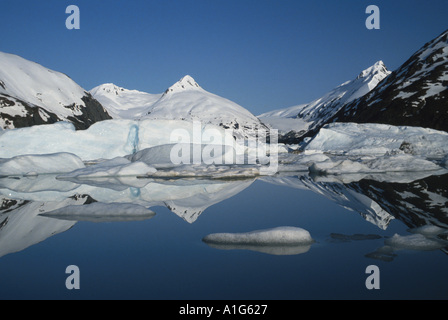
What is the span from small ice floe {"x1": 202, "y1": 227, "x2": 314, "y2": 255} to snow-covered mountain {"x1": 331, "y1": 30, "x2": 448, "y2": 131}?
5414 centimetres

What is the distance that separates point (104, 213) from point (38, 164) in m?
11.3

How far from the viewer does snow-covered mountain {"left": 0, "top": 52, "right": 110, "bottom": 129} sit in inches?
2405

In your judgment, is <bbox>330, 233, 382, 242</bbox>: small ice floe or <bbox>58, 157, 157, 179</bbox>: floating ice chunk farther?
<bbox>58, 157, 157, 179</bbox>: floating ice chunk

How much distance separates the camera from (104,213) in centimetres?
679

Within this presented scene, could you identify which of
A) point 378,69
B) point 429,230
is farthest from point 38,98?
point 378,69

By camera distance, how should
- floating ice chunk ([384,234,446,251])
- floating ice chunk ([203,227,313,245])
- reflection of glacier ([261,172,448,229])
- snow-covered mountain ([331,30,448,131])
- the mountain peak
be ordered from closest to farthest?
1. floating ice chunk ([384,234,446,251])
2. floating ice chunk ([203,227,313,245])
3. reflection of glacier ([261,172,448,229])
4. snow-covered mountain ([331,30,448,131])
5. the mountain peak

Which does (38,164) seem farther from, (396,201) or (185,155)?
(396,201)

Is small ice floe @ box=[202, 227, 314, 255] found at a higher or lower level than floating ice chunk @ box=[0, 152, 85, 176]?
lower

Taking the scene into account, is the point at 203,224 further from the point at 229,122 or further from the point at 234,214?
the point at 229,122

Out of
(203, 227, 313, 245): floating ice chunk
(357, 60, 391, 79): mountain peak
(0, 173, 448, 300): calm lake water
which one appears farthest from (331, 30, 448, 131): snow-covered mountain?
(357, 60, 391, 79): mountain peak

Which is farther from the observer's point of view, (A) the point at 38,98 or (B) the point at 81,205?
(A) the point at 38,98

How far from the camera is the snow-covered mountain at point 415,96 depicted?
184 ft

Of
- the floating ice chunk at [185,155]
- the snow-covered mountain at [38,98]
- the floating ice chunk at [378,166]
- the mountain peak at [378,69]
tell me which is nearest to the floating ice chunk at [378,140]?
the floating ice chunk at [378,166]

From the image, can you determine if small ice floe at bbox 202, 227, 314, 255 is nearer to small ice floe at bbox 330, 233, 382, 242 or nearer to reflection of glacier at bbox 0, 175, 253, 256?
small ice floe at bbox 330, 233, 382, 242
